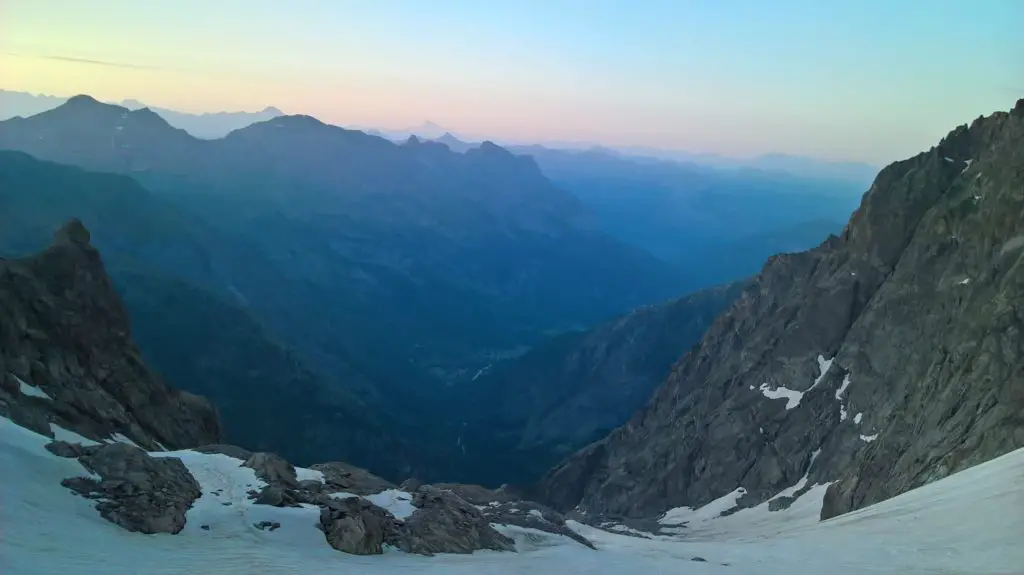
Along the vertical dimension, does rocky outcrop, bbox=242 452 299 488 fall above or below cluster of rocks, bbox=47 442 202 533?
below

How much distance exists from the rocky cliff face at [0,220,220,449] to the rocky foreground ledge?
751cm

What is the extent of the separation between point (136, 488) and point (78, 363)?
29548 mm

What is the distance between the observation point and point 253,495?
3534 cm

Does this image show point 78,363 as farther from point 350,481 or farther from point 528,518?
point 528,518

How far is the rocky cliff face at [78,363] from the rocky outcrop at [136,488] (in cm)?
674

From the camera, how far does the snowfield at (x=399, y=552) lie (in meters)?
26.1

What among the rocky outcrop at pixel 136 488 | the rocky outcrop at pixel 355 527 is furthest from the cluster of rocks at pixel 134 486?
the rocky outcrop at pixel 355 527

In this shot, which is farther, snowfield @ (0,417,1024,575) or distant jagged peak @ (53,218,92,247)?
distant jagged peak @ (53,218,92,247)

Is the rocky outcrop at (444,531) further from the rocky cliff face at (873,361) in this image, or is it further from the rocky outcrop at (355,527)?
the rocky cliff face at (873,361)

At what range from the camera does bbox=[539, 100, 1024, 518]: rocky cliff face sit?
5694cm

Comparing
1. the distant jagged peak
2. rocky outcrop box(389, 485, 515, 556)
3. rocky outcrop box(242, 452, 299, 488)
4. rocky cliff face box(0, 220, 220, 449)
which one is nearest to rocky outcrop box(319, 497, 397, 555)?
rocky outcrop box(389, 485, 515, 556)

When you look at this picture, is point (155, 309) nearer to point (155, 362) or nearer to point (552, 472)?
point (155, 362)

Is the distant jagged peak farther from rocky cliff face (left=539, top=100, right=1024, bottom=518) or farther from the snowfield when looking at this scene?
rocky cliff face (left=539, top=100, right=1024, bottom=518)

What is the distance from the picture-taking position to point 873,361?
82375 mm
